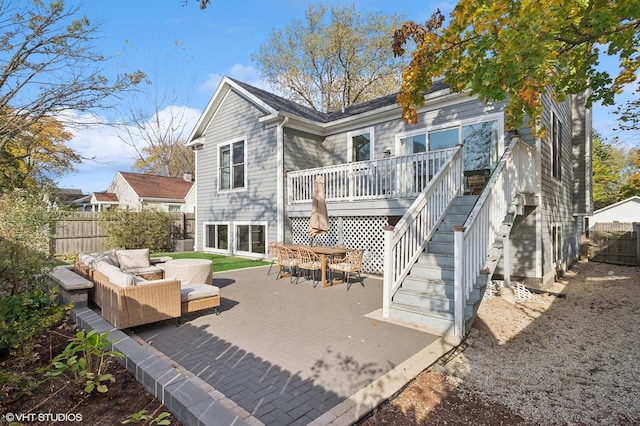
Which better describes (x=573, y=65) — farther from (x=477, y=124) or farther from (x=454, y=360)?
(x=454, y=360)

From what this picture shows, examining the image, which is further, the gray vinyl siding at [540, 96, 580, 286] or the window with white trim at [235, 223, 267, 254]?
the window with white trim at [235, 223, 267, 254]

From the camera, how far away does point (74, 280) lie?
5.59 meters

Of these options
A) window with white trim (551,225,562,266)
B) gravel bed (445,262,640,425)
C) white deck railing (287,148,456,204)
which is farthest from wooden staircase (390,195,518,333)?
window with white trim (551,225,562,266)

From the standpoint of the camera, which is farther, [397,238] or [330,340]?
[397,238]

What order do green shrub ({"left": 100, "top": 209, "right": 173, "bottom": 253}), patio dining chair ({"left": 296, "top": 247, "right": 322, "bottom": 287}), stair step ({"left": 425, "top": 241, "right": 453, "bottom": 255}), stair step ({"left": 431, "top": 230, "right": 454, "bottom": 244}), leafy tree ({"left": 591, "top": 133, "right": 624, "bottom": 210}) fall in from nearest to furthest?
stair step ({"left": 425, "top": 241, "right": 453, "bottom": 255})
stair step ({"left": 431, "top": 230, "right": 454, "bottom": 244})
patio dining chair ({"left": 296, "top": 247, "right": 322, "bottom": 287})
green shrub ({"left": 100, "top": 209, "right": 173, "bottom": 253})
leafy tree ({"left": 591, "top": 133, "right": 624, "bottom": 210})

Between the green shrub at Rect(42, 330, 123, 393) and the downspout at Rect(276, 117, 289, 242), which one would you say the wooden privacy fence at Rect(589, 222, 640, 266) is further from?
the green shrub at Rect(42, 330, 123, 393)

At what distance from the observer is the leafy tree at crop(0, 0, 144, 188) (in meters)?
6.68

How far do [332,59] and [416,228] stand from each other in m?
21.6

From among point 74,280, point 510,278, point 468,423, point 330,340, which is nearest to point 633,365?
point 468,423

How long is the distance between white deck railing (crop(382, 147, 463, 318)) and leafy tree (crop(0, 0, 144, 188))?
6.93m

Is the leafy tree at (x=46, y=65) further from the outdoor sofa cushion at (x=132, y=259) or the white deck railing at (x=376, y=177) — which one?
the white deck railing at (x=376, y=177)

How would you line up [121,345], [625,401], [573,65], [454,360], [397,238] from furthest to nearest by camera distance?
[573,65] < [397,238] < [454,360] < [121,345] < [625,401]

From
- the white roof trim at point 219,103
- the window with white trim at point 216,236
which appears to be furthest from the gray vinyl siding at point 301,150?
the window with white trim at point 216,236

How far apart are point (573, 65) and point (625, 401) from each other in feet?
18.3
